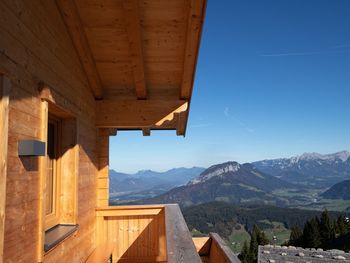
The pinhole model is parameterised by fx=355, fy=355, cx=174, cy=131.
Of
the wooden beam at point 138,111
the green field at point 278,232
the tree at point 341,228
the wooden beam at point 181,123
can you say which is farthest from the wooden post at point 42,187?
the green field at point 278,232

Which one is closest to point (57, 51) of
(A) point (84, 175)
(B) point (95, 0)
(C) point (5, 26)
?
(B) point (95, 0)

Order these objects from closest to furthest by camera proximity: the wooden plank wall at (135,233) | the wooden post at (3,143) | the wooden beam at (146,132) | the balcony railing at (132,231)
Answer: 1. the wooden post at (3,143)
2. the balcony railing at (132,231)
3. the wooden plank wall at (135,233)
4. the wooden beam at (146,132)

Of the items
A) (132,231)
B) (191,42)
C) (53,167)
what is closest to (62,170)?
(53,167)

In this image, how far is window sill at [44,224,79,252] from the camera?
3397 millimetres

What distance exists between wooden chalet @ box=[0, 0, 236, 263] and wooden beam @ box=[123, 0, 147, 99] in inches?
0.5

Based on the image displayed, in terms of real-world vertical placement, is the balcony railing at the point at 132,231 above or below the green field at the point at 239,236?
above

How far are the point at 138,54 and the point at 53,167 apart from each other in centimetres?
174

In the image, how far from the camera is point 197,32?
162 inches

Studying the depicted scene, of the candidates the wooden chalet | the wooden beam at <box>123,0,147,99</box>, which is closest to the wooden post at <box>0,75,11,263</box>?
the wooden chalet

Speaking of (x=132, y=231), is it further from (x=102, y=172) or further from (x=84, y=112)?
(x=84, y=112)

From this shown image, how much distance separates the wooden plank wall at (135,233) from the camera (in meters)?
6.13

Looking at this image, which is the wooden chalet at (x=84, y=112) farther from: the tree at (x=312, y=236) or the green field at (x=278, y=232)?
the green field at (x=278, y=232)

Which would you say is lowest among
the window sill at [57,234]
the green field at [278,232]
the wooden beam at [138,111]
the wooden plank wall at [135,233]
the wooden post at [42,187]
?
the green field at [278,232]

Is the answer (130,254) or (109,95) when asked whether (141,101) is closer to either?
(109,95)
